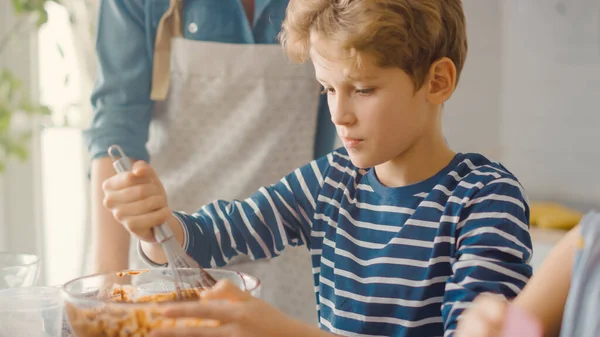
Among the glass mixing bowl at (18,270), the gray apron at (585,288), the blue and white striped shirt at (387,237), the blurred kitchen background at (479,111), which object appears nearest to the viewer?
the gray apron at (585,288)

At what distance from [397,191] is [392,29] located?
21cm

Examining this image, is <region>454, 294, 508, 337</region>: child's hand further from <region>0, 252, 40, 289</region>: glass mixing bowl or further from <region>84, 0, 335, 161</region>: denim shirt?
<region>84, 0, 335, 161</region>: denim shirt

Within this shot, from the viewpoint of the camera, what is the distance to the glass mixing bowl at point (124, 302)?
685mm

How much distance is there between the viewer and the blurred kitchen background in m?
2.08

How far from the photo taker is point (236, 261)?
133 centimetres

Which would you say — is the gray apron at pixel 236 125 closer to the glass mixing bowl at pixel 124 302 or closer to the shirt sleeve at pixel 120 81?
the shirt sleeve at pixel 120 81

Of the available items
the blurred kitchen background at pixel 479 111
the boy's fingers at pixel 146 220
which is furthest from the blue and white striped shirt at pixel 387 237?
the blurred kitchen background at pixel 479 111

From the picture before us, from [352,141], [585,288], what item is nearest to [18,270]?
[352,141]

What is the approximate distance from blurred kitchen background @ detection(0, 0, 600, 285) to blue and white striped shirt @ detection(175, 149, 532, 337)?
1.02m

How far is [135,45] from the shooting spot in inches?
53.2

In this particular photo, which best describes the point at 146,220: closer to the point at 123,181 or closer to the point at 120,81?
the point at 123,181

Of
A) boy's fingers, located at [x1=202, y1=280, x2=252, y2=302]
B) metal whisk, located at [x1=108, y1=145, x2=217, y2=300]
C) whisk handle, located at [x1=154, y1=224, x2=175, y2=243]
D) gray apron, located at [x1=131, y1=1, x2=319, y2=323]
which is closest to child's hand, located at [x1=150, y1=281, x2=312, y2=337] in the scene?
boy's fingers, located at [x1=202, y1=280, x2=252, y2=302]

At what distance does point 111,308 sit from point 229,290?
0.35 feet

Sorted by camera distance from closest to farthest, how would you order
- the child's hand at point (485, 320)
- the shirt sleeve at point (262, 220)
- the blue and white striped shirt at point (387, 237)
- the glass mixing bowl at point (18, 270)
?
1. the child's hand at point (485, 320)
2. the blue and white striped shirt at point (387, 237)
3. the glass mixing bowl at point (18, 270)
4. the shirt sleeve at point (262, 220)
